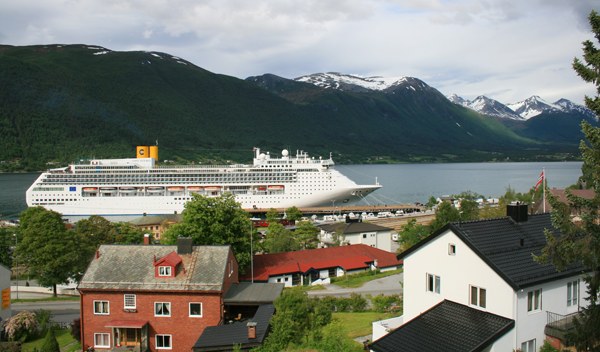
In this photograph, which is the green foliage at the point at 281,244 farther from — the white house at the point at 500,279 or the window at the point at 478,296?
the window at the point at 478,296

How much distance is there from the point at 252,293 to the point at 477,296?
10.6 m

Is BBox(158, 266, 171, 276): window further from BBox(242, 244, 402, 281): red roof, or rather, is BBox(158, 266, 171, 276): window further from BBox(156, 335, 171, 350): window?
BBox(242, 244, 402, 281): red roof

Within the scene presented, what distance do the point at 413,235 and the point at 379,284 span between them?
10.7 m

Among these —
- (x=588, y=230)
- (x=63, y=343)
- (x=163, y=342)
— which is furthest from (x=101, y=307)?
(x=588, y=230)

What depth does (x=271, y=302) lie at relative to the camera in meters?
21.0

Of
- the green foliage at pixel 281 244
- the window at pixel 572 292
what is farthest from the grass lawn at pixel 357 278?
the window at pixel 572 292

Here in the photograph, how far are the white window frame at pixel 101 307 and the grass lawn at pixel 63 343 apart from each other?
1905mm

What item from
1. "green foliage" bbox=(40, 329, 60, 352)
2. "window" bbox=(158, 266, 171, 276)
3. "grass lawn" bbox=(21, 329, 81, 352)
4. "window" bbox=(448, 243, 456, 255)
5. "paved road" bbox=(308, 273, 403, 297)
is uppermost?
"window" bbox=(448, 243, 456, 255)

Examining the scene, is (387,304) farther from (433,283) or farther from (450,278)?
(450,278)

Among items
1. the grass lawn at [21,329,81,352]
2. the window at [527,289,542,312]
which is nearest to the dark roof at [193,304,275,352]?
the grass lawn at [21,329,81,352]

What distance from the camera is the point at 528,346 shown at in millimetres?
13617

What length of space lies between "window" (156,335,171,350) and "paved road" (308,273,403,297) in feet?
31.7

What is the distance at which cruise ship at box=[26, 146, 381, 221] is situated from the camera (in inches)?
3182

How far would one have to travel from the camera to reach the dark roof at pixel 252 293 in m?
21.2
